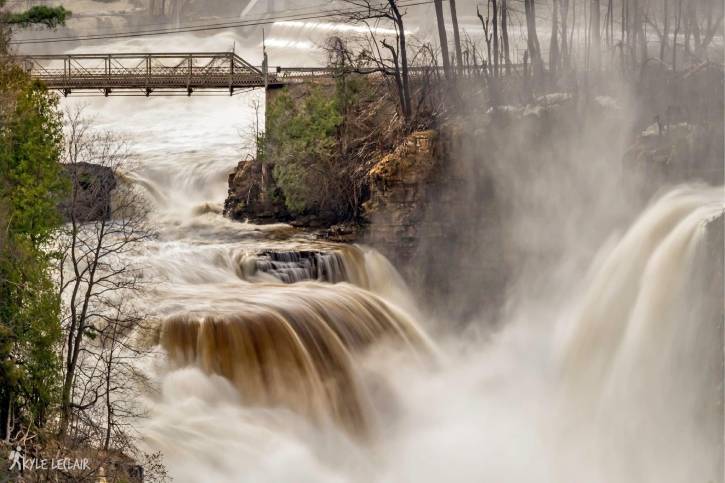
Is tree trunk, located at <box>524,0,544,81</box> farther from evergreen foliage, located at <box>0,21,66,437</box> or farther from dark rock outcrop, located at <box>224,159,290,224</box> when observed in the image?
evergreen foliage, located at <box>0,21,66,437</box>

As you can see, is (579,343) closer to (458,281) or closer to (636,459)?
(636,459)

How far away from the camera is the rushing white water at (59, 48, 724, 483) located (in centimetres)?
2556

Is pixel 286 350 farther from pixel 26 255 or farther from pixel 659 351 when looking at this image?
pixel 659 351

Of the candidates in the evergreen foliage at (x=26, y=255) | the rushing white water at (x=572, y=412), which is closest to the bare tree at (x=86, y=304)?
the evergreen foliage at (x=26, y=255)

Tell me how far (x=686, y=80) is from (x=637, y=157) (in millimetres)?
3881

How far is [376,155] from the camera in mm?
40562

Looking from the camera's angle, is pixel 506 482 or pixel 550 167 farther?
pixel 550 167

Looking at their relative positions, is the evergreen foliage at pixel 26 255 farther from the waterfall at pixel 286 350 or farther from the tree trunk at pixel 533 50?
the tree trunk at pixel 533 50

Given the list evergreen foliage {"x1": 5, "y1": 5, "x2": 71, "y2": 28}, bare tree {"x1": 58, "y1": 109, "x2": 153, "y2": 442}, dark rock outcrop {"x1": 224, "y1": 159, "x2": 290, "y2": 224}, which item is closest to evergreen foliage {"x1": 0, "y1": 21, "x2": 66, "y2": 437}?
bare tree {"x1": 58, "y1": 109, "x2": 153, "y2": 442}

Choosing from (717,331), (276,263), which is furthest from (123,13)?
(717,331)

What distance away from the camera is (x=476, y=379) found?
33.1 meters

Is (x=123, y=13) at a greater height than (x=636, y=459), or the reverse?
(x=123, y=13)

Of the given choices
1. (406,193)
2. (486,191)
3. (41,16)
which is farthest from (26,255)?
(486,191)

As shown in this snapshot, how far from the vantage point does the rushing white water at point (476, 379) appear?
25562 millimetres
